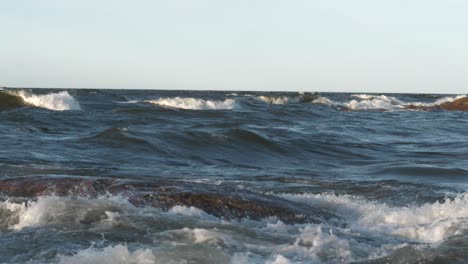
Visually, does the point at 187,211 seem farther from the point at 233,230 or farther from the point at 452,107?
the point at 452,107

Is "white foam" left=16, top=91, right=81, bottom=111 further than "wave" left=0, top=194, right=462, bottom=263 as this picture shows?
Yes

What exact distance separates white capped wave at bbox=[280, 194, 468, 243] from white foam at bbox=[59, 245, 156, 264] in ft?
8.88

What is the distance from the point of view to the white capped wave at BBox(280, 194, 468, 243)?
716 centimetres

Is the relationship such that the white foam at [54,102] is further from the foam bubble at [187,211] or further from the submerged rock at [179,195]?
the foam bubble at [187,211]

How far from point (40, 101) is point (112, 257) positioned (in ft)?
95.6

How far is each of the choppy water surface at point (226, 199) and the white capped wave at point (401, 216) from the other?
21 mm

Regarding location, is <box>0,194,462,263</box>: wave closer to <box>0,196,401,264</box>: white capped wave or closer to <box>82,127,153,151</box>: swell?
<box>0,196,401,264</box>: white capped wave

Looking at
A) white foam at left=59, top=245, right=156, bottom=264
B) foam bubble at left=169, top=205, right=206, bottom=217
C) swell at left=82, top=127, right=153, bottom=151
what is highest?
white foam at left=59, top=245, right=156, bottom=264

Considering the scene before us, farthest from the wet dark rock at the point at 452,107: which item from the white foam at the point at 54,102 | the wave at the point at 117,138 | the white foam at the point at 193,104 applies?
the wave at the point at 117,138

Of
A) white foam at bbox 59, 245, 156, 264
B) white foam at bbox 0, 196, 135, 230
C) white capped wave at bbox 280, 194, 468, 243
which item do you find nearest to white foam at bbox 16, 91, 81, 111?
white capped wave at bbox 280, 194, 468, 243

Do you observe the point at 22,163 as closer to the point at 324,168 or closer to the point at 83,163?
the point at 83,163

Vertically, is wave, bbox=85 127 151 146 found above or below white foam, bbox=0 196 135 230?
below

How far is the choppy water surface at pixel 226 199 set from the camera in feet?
19.9

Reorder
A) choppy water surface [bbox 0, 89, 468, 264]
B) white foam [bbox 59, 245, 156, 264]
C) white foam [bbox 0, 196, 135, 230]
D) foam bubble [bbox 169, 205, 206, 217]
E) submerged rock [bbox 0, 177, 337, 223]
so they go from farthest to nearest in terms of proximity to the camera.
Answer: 1. submerged rock [bbox 0, 177, 337, 223]
2. foam bubble [bbox 169, 205, 206, 217]
3. white foam [bbox 0, 196, 135, 230]
4. choppy water surface [bbox 0, 89, 468, 264]
5. white foam [bbox 59, 245, 156, 264]
